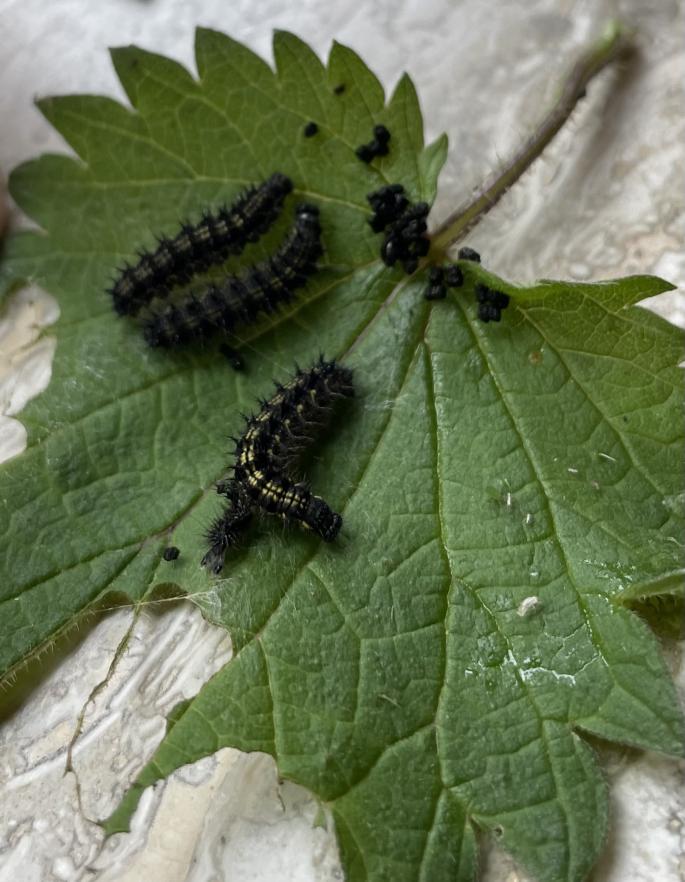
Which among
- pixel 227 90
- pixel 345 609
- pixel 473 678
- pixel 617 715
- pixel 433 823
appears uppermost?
pixel 227 90

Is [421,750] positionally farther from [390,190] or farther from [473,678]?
[390,190]

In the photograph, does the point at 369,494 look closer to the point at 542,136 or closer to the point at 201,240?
the point at 201,240

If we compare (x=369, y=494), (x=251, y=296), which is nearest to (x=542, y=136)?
(x=251, y=296)

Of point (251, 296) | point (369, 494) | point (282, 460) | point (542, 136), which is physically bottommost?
point (282, 460)

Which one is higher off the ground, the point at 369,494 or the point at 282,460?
the point at 369,494

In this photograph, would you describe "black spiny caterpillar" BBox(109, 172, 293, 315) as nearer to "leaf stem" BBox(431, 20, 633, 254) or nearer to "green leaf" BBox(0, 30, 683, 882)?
"green leaf" BBox(0, 30, 683, 882)

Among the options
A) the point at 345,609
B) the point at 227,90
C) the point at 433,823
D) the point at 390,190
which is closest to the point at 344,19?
the point at 227,90
